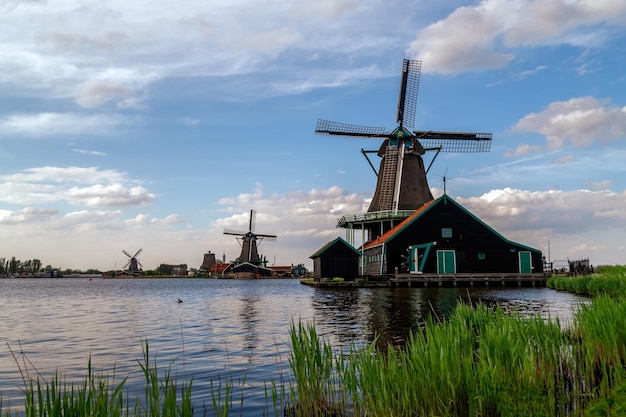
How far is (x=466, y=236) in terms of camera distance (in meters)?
45.5

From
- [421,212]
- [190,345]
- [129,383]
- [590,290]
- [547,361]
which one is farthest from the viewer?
[421,212]

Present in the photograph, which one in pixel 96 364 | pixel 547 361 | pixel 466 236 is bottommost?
pixel 96 364

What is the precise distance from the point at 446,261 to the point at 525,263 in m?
6.70

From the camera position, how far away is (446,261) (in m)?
45.4

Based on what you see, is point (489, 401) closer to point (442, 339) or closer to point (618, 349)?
point (442, 339)

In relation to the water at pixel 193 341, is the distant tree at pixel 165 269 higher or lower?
higher

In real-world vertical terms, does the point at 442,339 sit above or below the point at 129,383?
above

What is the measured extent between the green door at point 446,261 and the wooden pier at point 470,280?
138 cm

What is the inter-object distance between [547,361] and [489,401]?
1.98 meters

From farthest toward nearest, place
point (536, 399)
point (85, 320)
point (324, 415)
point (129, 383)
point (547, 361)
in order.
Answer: point (85, 320) → point (129, 383) → point (547, 361) → point (324, 415) → point (536, 399)

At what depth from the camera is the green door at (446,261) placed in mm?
45188

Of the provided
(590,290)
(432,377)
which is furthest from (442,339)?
(590,290)

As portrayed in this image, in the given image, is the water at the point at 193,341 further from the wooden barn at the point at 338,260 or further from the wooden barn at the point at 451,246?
the wooden barn at the point at 338,260

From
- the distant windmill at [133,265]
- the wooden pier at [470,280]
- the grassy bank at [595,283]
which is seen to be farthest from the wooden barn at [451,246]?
the distant windmill at [133,265]
